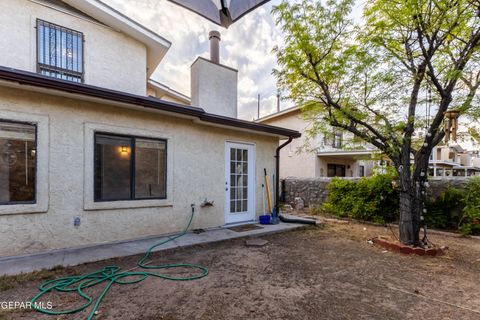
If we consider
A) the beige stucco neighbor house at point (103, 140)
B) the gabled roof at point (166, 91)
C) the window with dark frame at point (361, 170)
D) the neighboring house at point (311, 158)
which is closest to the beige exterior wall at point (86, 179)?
the beige stucco neighbor house at point (103, 140)

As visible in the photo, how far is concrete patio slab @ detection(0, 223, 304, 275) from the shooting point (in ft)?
11.5

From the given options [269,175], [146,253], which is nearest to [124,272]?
[146,253]

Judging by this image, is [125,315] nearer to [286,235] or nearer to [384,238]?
[286,235]

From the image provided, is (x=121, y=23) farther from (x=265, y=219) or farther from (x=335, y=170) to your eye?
(x=335, y=170)

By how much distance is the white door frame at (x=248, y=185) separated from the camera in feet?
21.3

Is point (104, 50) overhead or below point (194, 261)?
overhead

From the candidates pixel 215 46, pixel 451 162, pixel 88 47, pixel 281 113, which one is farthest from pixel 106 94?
pixel 451 162

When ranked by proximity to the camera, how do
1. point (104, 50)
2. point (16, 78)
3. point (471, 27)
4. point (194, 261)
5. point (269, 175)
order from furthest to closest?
1. point (269, 175)
2. point (104, 50)
3. point (471, 27)
4. point (194, 261)
5. point (16, 78)

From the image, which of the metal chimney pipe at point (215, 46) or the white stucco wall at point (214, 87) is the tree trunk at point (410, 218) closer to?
the white stucco wall at point (214, 87)

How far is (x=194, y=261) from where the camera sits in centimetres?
403

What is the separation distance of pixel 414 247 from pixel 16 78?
7.53m

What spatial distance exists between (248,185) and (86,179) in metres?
4.10

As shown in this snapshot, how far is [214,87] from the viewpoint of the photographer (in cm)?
775

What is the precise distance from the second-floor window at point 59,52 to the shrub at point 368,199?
9010 mm
